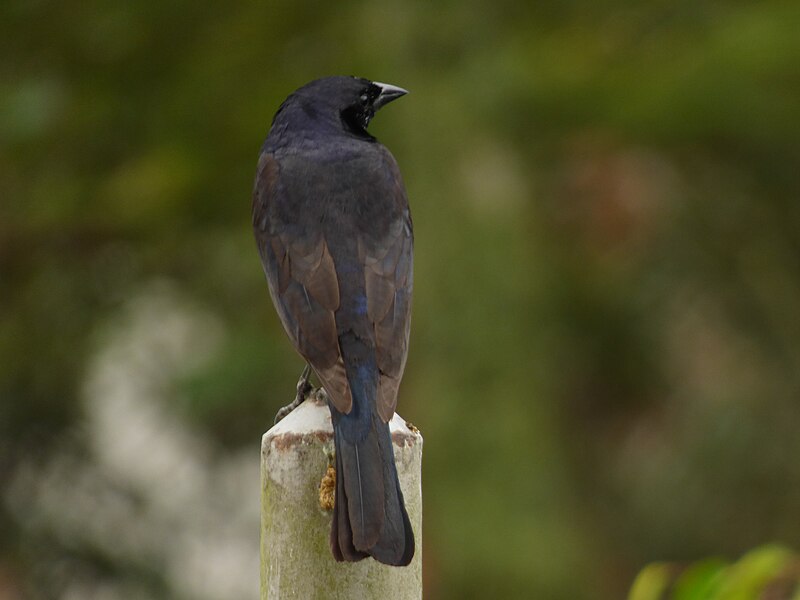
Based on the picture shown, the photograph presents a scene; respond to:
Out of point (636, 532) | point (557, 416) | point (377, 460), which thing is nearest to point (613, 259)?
point (557, 416)

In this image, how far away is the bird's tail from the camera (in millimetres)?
2506

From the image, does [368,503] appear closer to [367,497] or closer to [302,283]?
[367,497]

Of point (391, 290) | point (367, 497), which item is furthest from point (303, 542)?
point (391, 290)

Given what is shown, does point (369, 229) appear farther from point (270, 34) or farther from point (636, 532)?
point (636, 532)

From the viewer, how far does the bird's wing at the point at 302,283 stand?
321cm

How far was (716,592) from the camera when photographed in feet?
11.0

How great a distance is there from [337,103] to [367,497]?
168 centimetres

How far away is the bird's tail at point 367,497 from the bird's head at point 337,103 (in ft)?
4.20

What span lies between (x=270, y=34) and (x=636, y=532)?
10.3ft

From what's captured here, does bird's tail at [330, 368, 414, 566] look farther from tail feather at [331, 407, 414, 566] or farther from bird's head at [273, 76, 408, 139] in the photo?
bird's head at [273, 76, 408, 139]

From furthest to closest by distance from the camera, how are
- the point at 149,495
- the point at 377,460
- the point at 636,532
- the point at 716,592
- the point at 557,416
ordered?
the point at 636,532 → the point at 557,416 → the point at 149,495 → the point at 716,592 → the point at 377,460

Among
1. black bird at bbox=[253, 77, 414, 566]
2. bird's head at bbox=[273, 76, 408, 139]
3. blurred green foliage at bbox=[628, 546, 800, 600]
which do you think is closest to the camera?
black bird at bbox=[253, 77, 414, 566]

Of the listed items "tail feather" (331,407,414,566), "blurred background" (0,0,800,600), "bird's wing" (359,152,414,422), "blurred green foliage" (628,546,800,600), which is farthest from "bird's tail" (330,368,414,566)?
"blurred background" (0,0,800,600)

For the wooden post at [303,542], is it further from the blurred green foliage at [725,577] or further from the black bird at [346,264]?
the blurred green foliage at [725,577]
